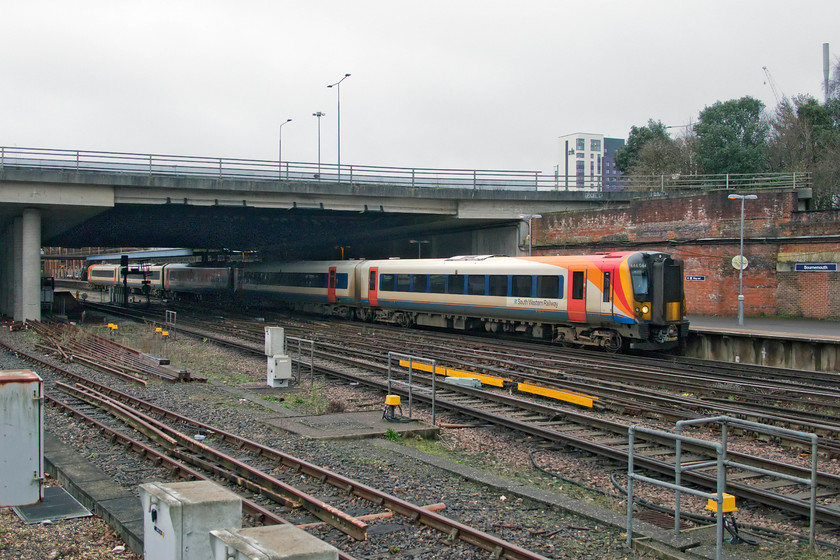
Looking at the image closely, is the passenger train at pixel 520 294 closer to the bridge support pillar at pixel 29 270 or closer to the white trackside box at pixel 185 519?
the bridge support pillar at pixel 29 270

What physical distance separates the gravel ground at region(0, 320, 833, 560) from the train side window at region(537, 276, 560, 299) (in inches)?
338

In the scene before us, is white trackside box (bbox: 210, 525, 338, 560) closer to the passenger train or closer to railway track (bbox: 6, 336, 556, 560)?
railway track (bbox: 6, 336, 556, 560)

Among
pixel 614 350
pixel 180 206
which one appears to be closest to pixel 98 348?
pixel 180 206

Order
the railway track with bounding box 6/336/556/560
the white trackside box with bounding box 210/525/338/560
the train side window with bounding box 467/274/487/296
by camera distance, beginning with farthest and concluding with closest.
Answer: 1. the train side window with bounding box 467/274/487/296
2. the railway track with bounding box 6/336/556/560
3. the white trackside box with bounding box 210/525/338/560

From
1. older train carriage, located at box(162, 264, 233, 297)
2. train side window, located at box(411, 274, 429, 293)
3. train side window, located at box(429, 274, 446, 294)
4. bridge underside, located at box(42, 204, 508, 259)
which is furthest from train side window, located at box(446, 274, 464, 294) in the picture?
older train carriage, located at box(162, 264, 233, 297)

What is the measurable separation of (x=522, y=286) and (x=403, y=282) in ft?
22.0

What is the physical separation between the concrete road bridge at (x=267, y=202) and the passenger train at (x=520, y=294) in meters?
3.44

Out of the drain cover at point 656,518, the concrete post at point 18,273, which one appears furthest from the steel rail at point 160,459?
the concrete post at point 18,273

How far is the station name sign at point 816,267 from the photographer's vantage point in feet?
83.6

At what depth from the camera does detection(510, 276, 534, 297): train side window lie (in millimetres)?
22703

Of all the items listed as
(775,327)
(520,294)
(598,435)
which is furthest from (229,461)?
(775,327)

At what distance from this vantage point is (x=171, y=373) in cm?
1648

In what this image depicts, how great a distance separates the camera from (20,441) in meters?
7.04

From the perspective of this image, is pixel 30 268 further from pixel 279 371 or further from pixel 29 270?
pixel 279 371
